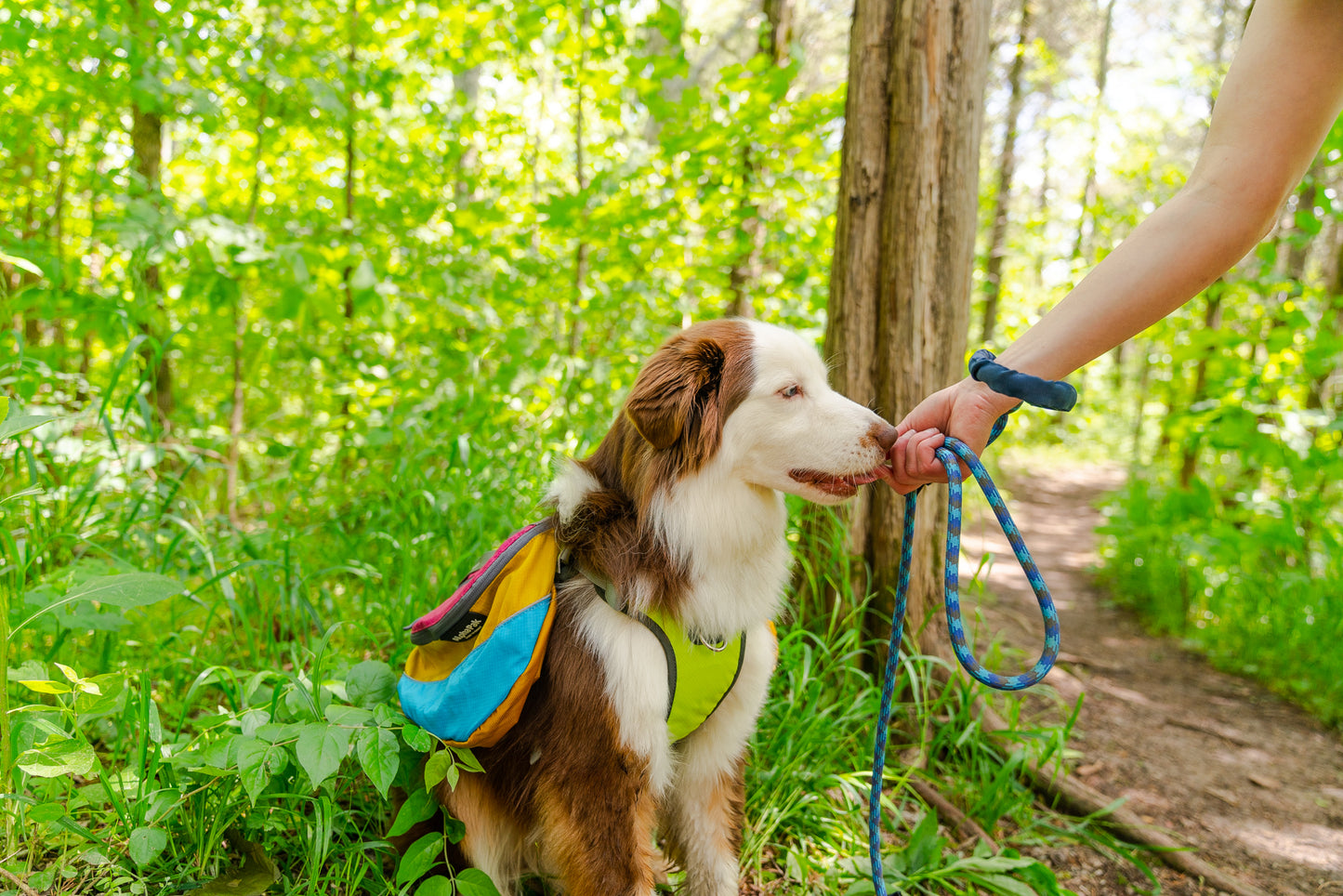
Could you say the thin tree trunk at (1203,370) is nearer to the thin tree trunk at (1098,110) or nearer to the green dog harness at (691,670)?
the thin tree trunk at (1098,110)

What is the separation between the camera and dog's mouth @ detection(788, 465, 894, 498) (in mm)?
1805

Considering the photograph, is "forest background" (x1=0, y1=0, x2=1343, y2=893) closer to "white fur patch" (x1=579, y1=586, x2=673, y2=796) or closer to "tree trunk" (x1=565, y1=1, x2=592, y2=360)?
"tree trunk" (x1=565, y1=1, x2=592, y2=360)

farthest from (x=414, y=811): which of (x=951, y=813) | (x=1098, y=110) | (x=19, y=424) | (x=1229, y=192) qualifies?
(x=1098, y=110)

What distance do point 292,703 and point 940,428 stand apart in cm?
175

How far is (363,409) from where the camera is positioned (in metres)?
Result: 4.48

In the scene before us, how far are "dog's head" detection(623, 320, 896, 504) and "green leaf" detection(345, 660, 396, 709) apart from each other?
3.24ft

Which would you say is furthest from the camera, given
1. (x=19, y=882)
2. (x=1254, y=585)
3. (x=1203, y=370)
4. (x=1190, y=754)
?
(x=1203, y=370)

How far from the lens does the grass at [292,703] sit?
1654 millimetres

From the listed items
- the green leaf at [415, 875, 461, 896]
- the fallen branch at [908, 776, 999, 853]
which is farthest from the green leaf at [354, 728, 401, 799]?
the fallen branch at [908, 776, 999, 853]

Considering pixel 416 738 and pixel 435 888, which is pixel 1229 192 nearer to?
pixel 416 738

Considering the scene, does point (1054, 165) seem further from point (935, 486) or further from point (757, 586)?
point (757, 586)

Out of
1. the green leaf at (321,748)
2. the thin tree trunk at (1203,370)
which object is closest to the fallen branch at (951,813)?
the green leaf at (321,748)

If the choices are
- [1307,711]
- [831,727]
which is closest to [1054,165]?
[1307,711]

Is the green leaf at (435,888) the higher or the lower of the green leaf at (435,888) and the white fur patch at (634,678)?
the lower
